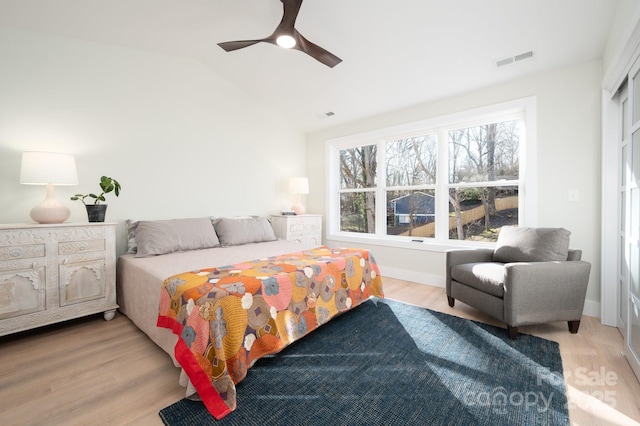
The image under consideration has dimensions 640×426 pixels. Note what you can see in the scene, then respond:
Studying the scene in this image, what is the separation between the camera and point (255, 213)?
451 cm

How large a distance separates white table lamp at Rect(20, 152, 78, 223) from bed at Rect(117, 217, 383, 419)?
25.9 inches

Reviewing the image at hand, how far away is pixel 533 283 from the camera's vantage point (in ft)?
7.39

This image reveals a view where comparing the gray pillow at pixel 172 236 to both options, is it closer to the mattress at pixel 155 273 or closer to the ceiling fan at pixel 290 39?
the mattress at pixel 155 273

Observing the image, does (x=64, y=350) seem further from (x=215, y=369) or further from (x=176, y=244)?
(x=215, y=369)

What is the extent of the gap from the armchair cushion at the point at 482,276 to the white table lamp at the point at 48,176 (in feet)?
12.0

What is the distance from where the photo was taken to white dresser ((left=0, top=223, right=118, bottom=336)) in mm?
2256

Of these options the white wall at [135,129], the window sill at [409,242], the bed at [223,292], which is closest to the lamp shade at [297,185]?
the white wall at [135,129]

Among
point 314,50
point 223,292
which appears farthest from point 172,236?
point 314,50

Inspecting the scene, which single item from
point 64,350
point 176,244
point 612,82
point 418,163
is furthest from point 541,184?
point 64,350

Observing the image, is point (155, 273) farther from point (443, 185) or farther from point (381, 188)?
point (443, 185)

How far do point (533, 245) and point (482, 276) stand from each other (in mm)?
561

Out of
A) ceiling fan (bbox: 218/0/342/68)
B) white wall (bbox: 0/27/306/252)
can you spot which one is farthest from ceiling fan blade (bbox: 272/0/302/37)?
white wall (bbox: 0/27/306/252)

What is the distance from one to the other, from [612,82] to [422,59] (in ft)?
5.15

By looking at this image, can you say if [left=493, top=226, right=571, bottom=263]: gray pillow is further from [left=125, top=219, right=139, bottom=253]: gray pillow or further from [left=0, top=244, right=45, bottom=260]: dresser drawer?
[left=0, top=244, right=45, bottom=260]: dresser drawer
